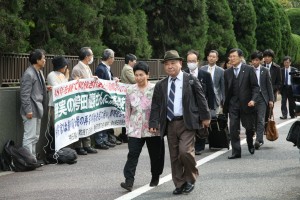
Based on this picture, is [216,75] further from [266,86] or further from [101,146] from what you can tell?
[101,146]

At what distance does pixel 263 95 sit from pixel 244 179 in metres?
4.25

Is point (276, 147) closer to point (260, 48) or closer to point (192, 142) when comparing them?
point (192, 142)

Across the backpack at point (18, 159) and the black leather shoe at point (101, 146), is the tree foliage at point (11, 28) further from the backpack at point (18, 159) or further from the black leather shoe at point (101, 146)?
the backpack at point (18, 159)

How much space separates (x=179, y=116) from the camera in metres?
9.29

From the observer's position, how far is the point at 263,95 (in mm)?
14133

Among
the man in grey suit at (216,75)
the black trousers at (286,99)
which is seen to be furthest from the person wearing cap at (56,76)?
the black trousers at (286,99)

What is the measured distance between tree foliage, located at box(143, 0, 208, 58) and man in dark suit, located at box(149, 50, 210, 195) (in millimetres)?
16084

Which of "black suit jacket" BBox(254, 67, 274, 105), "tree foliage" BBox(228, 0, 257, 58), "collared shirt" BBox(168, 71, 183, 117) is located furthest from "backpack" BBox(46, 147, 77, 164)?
"tree foliage" BBox(228, 0, 257, 58)

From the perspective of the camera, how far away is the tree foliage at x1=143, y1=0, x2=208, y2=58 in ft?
83.7

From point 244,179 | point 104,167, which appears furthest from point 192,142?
point 104,167

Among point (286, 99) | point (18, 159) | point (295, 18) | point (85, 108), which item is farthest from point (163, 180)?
Result: point (295, 18)

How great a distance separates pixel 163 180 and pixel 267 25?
28847mm

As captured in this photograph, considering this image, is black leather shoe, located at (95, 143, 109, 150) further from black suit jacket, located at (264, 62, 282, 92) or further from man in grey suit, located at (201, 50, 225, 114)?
black suit jacket, located at (264, 62, 282, 92)

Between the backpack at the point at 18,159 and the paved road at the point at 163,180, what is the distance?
16cm
